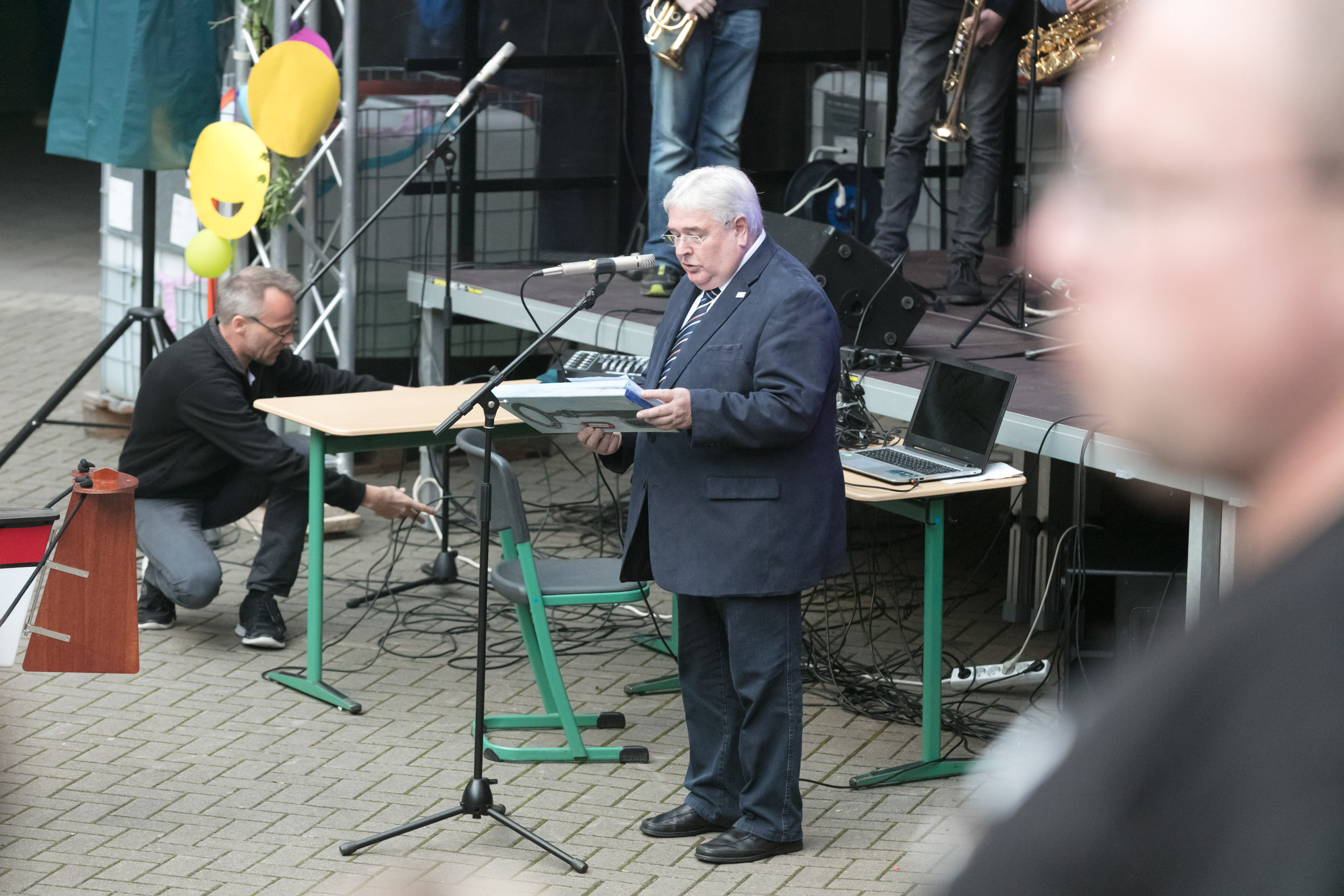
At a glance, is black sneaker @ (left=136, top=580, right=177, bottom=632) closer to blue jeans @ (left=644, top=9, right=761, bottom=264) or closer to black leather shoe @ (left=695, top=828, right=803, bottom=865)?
blue jeans @ (left=644, top=9, right=761, bottom=264)

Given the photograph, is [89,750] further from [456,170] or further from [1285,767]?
[1285,767]

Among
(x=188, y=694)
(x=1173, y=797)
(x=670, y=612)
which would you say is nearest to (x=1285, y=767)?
(x=1173, y=797)

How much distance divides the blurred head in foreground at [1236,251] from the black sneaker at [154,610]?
5.92 m

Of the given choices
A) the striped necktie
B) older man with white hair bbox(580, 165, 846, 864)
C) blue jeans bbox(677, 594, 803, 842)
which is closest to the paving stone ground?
blue jeans bbox(677, 594, 803, 842)

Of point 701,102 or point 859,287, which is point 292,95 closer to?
point 701,102

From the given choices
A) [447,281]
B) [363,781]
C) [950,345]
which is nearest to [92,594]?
[363,781]

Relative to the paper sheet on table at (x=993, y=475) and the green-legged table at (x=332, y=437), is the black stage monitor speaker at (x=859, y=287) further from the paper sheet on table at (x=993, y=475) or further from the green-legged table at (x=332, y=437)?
the green-legged table at (x=332, y=437)

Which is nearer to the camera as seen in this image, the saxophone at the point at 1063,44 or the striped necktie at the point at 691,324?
the striped necktie at the point at 691,324

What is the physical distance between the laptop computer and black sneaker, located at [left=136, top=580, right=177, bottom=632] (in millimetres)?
2723

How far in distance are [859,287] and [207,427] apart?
2.45 metres

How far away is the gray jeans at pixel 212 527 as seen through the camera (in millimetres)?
6004

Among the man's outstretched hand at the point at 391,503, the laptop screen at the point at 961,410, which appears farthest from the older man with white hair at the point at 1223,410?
the man's outstretched hand at the point at 391,503

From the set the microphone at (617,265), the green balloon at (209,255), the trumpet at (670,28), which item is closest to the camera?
the microphone at (617,265)

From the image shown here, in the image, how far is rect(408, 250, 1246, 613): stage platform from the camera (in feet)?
14.8
